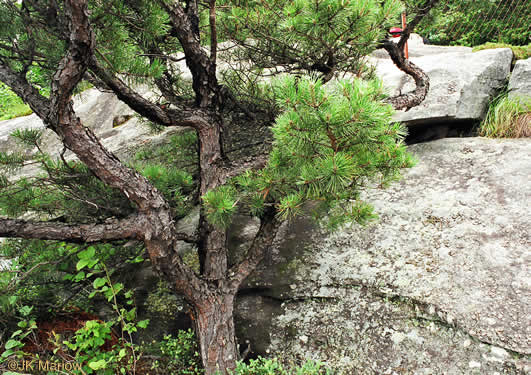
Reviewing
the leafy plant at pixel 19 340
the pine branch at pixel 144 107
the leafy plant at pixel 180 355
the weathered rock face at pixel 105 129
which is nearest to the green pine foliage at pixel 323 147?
the pine branch at pixel 144 107

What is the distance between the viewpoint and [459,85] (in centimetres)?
393

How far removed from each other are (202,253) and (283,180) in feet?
3.45

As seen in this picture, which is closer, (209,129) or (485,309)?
(485,309)

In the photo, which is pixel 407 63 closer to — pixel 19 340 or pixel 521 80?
pixel 521 80

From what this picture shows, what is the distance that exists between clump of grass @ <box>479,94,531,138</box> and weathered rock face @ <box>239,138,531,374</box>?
9.3 inches

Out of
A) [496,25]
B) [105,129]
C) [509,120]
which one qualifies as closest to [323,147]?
[509,120]

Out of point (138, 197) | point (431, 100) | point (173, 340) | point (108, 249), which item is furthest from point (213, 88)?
point (431, 100)

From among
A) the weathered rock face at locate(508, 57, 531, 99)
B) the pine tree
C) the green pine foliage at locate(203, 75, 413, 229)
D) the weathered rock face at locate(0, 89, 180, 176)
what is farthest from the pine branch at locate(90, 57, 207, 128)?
the weathered rock face at locate(508, 57, 531, 99)

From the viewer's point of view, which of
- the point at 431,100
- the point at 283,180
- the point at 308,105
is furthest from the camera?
the point at 431,100

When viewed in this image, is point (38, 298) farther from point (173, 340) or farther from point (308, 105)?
point (308, 105)

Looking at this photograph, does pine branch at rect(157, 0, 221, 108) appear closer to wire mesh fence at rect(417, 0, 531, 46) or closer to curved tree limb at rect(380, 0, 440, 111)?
curved tree limb at rect(380, 0, 440, 111)

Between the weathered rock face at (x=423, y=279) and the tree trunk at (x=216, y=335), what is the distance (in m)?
0.35

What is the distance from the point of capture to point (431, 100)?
12.8 ft

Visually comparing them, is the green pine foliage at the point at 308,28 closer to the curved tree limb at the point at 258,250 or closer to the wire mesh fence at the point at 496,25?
the curved tree limb at the point at 258,250
